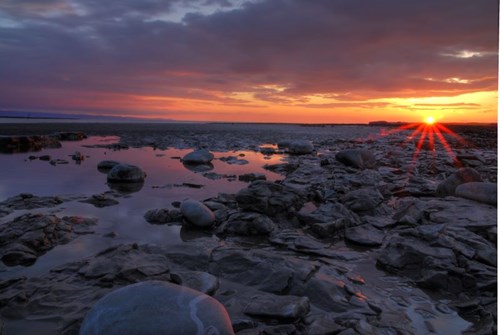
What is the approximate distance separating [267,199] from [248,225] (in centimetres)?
124

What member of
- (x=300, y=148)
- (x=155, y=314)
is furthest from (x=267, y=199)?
(x=300, y=148)

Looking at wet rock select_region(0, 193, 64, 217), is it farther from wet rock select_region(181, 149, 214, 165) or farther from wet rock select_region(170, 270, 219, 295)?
wet rock select_region(181, 149, 214, 165)

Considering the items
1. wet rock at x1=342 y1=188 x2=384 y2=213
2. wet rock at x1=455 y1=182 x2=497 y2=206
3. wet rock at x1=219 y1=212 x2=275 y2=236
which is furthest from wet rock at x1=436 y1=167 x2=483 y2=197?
wet rock at x1=219 y1=212 x2=275 y2=236

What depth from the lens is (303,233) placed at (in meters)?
6.29

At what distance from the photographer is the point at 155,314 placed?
2699mm

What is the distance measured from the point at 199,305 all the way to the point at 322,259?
263cm

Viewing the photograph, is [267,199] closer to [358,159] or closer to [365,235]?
[365,235]

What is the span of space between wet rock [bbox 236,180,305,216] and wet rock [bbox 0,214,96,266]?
294 cm

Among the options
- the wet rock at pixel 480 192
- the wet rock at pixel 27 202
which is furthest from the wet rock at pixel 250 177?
the wet rock at pixel 480 192

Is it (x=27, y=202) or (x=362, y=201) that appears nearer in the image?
(x=27, y=202)

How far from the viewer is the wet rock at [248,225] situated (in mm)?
6160

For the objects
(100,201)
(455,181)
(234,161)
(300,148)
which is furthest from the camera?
(300,148)

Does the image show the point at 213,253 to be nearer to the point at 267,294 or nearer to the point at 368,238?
the point at 267,294

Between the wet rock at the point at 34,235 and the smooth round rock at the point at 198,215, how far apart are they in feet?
5.42
